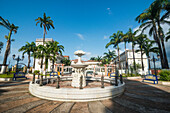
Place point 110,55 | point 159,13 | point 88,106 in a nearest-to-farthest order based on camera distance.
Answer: point 88,106 < point 159,13 < point 110,55

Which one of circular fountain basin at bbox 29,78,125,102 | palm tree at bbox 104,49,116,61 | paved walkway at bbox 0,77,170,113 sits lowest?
paved walkway at bbox 0,77,170,113

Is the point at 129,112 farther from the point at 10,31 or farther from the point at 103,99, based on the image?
the point at 10,31

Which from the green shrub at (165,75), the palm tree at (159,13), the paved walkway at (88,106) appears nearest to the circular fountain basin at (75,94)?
the paved walkway at (88,106)

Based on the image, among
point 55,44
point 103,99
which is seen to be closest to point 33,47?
point 55,44

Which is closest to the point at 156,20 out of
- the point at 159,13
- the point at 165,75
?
the point at 159,13

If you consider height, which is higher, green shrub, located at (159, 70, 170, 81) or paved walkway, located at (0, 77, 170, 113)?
green shrub, located at (159, 70, 170, 81)

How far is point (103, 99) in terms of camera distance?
182 inches

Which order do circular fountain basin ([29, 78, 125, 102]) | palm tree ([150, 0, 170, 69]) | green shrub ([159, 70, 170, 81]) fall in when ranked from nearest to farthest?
circular fountain basin ([29, 78, 125, 102]) < green shrub ([159, 70, 170, 81]) < palm tree ([150, 0, 170, 69])

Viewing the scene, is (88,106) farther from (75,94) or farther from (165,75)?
(165,75)

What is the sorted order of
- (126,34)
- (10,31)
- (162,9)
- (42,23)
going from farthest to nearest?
(126,34), (42,23), (10,31), (162,9)

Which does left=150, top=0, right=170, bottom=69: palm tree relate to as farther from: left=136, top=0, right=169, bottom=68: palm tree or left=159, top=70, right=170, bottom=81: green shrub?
left=159, top=70, right=170, bottom=81: green shrub

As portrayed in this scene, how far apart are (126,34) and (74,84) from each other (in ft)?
93.8

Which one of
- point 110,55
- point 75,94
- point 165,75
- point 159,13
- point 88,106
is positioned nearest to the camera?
point 88,106

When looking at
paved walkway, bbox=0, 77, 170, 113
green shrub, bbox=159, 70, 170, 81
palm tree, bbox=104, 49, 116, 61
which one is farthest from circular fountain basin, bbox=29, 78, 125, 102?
palm tree, bbox=104, 49, 116, 61
